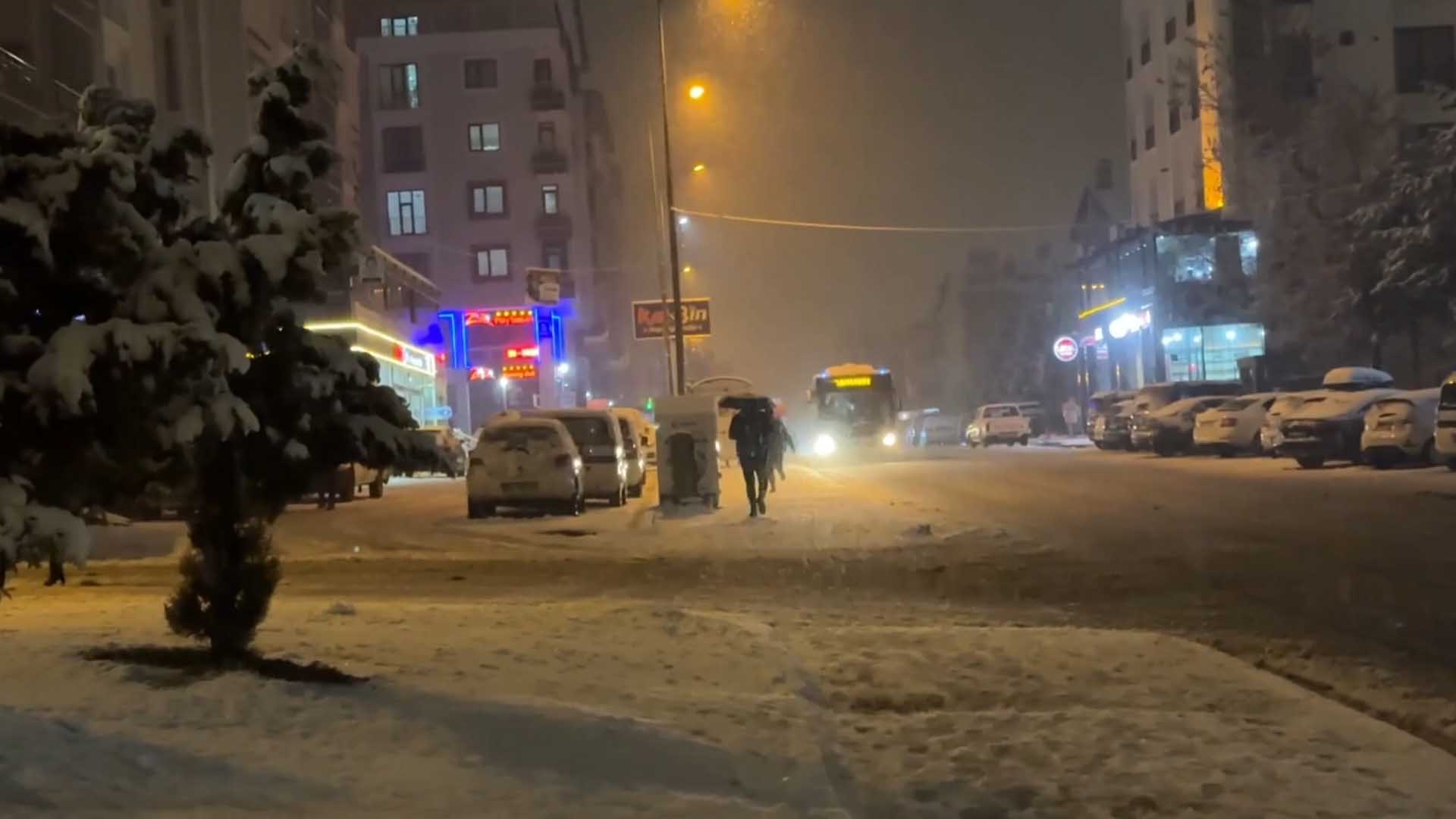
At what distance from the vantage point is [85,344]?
678 centimetres

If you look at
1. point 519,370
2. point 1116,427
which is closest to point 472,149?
point 519,370

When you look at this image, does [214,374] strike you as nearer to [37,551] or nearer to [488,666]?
[37,551]

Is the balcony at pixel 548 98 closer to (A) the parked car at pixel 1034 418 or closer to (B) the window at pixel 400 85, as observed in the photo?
(B) the window at pixel 400 85

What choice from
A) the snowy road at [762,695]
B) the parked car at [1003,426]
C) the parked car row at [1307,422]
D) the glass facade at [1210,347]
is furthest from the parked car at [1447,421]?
the glass facade at [1210,347]

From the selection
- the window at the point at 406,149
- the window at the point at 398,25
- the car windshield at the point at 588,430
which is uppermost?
the window at the point at 398,25

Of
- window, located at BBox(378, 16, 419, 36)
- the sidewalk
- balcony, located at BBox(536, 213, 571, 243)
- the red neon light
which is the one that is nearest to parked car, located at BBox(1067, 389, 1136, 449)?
the red neon light

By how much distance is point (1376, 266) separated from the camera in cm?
4366

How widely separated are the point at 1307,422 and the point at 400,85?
217ft

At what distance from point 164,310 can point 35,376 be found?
0.85 m

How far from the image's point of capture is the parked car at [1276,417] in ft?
106

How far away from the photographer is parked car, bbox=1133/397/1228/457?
1608 inches

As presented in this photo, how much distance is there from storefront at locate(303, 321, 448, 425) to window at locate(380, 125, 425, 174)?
2393 centimetres

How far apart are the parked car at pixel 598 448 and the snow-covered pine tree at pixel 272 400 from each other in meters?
18.4

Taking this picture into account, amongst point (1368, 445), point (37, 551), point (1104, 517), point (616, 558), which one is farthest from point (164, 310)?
point (1368, 445)
